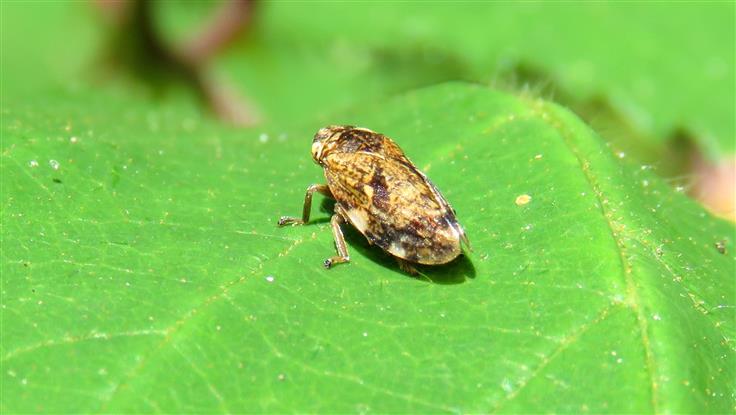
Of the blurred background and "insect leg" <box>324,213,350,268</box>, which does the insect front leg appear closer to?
"insect leg" <box>324,213,350,268</box>

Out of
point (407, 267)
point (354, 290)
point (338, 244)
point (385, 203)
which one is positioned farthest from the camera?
point (385, 203)

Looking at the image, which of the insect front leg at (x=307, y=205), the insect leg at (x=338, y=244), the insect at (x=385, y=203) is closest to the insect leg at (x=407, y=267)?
the insect at (x=385, y=203)

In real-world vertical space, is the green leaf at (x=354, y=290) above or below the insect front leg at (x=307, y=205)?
above

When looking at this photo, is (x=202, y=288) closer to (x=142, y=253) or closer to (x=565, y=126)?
(x=142, y=253)

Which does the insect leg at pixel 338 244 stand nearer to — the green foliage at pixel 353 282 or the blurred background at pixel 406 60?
the green foliage at pixel 353 282

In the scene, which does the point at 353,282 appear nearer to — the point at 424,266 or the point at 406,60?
the point at 424,266

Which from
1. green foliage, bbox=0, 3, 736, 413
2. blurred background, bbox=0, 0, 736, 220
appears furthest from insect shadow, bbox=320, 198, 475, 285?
blurred background, bbox=0, 0, 736, 220

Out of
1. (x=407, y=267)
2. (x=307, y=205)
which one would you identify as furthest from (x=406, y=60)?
(x=407, y=267)
